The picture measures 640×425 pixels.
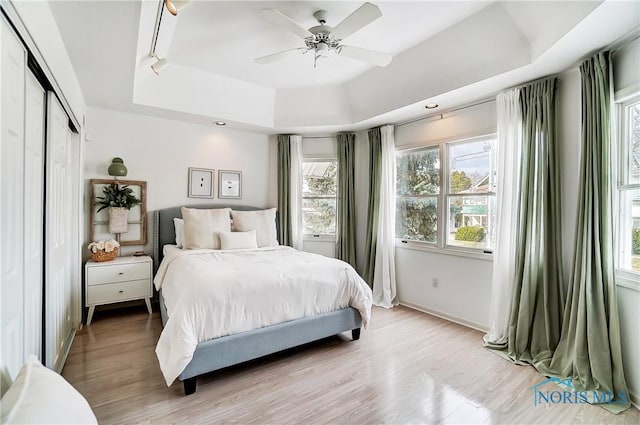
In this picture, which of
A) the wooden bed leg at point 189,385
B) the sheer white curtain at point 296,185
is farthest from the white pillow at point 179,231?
the wooden bed leg at point 189,385

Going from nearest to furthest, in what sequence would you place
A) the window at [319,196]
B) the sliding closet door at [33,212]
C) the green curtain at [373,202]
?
1. the sliding closet door at [33,212]
2. the green curtain at [373,202]
3. the window at [319,196]

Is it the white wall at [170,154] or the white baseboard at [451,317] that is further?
the white wall at [170,154]

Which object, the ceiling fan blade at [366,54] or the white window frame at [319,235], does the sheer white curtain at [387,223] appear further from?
the ceiling fan blade at [366,54]

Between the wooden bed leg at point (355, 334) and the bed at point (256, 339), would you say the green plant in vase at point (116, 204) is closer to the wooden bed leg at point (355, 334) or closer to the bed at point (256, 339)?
the bed at point (256, 339)

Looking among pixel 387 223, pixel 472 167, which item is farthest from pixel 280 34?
pixel 387 223

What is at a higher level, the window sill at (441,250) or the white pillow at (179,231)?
the white pillow at (179,231)

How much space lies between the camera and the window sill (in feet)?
10.6

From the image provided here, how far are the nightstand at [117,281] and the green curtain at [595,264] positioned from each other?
4.04 metres

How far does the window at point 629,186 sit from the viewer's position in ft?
6.92

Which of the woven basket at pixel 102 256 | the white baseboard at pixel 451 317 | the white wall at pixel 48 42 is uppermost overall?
the white wall at pixel 48 42

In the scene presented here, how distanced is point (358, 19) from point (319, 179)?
2.86 m

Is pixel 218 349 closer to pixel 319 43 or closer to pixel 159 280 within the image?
pixel 159 280

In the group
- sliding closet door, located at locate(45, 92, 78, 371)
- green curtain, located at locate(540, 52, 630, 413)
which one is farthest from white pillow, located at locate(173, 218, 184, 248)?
green curtain, located at locate(540, 52, 630, 413)

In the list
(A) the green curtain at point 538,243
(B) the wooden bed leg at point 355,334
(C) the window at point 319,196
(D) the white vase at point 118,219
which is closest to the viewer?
(A) the green curtain at point 538,243
